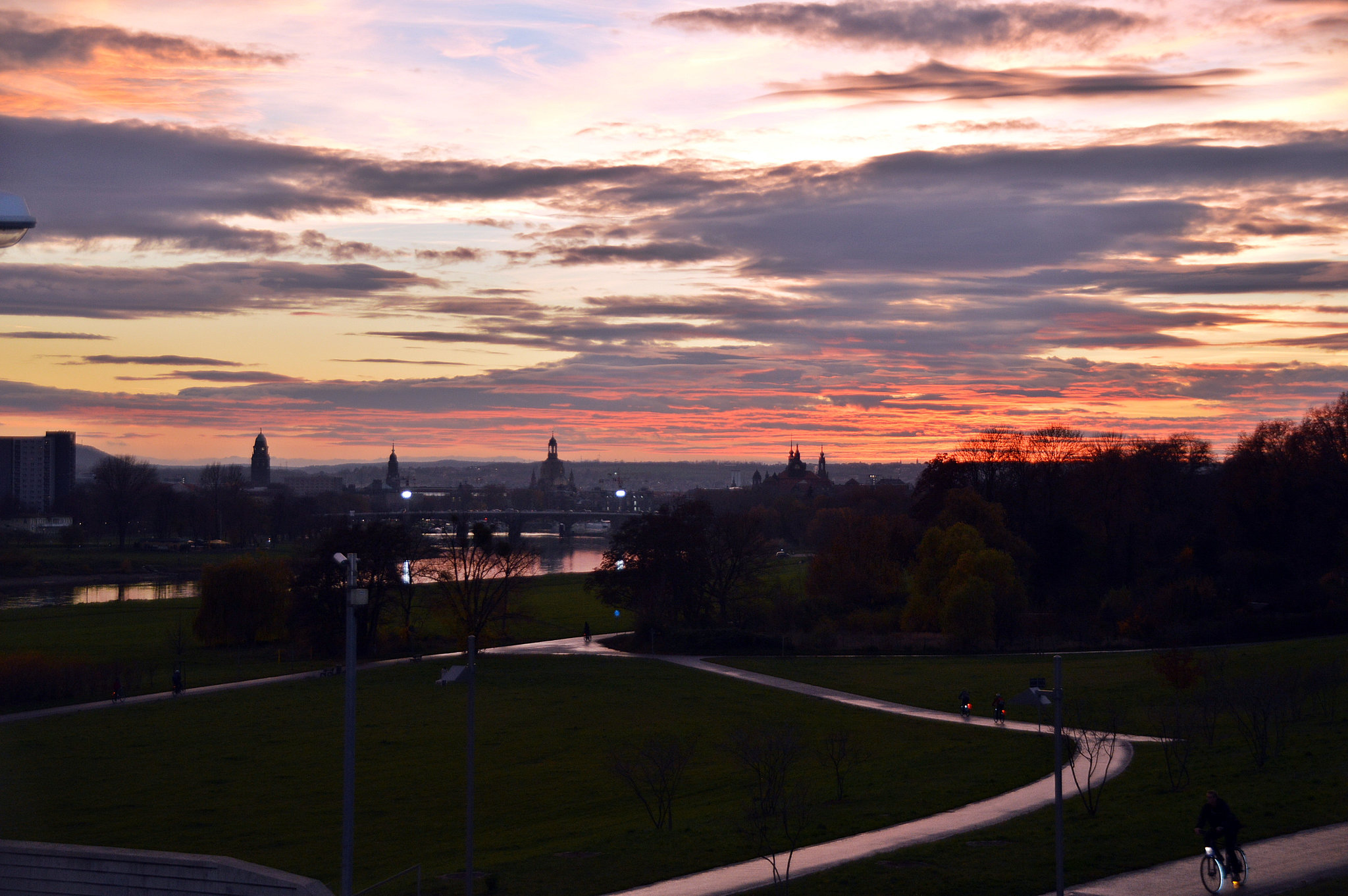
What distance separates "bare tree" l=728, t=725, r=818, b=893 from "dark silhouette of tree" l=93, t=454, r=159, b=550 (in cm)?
14365

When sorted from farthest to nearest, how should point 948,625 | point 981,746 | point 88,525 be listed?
point 88,525 < point 948,625 < point 981,746

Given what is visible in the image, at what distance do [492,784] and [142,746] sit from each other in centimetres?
1391

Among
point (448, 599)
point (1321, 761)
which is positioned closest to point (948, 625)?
point (448, 599)

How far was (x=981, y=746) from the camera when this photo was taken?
31.1 meters

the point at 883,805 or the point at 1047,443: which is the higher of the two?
the point at 1047,443

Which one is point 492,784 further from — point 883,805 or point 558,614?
point 558,614

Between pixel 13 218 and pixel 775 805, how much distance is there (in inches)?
674

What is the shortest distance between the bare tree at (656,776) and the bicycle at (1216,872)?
10181mm

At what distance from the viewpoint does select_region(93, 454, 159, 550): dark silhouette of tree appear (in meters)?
155

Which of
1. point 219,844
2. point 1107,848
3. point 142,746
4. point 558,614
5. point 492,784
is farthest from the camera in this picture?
point 558,614

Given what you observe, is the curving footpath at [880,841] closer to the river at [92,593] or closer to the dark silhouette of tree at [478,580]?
the dark silhouette of tree at [478,580]

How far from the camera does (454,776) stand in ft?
98.6

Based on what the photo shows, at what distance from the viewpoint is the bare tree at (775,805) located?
19922mm

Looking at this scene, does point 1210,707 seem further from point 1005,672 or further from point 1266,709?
point 1005,672
